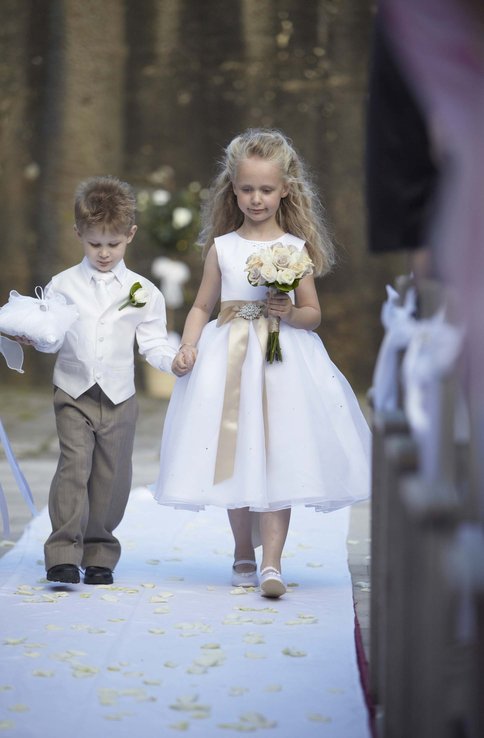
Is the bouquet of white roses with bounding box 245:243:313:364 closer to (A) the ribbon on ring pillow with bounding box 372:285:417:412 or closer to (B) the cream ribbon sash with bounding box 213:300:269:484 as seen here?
(B) the cream ribbon sash with bounding box 213:300:269:484

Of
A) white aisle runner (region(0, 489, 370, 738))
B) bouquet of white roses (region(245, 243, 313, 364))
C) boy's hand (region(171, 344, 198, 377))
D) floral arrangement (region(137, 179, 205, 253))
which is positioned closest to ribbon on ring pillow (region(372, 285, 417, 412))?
white aisle runner (region(0, 489, 370, 738))

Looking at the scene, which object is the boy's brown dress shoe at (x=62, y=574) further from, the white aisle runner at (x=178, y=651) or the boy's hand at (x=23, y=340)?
the boy's hand at (x=23, y=340)

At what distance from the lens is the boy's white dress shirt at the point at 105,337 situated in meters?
4.41

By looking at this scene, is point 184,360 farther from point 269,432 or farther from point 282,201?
point 282,201

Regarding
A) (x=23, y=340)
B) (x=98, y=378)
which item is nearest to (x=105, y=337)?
(x=98, y=378)

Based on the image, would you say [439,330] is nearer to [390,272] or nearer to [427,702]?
[427,702]

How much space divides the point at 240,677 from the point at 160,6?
11391 millimetres

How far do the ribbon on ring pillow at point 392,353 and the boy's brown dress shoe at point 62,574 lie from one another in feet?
5.95

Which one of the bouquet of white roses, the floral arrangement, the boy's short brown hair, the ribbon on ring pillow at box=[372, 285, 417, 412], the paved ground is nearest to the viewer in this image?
the ribbon on ring pillow at box=[372, 285, 417, 412]

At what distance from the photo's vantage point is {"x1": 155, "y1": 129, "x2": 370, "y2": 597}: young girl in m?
4.21

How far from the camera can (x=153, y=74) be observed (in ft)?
44.4

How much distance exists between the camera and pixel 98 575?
171 inches

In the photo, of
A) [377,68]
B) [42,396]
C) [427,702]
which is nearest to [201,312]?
[377,68]

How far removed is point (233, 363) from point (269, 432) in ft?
0.89
